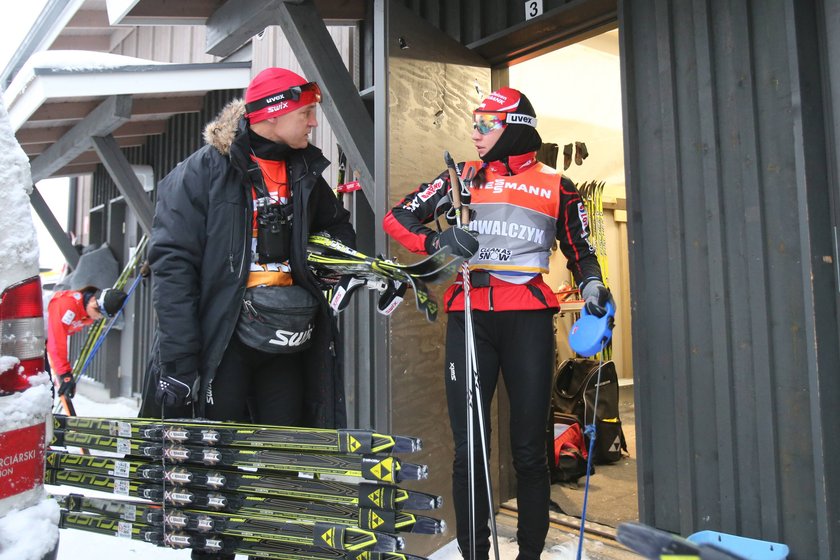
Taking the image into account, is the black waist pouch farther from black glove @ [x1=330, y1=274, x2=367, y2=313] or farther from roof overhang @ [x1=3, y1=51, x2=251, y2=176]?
roof overhang @ [x1=3, y1=51, x2=251, y2=176]

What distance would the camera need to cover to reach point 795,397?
2145mm

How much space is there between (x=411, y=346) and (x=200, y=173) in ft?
4.08

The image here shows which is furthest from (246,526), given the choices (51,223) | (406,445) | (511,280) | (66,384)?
(51,223)

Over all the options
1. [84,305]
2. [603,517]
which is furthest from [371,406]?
[84,305]

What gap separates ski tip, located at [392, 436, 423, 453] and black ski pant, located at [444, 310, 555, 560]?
467 millimetres

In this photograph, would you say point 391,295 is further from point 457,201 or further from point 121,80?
point 121,80

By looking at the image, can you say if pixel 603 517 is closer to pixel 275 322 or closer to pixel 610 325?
pixel 610 325

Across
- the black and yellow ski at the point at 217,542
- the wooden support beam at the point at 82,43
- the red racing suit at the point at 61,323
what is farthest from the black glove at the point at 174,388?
the wooden support beam at the point at 82,43

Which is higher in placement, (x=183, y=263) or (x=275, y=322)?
(x=183, y=263)

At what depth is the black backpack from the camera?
4234 mm

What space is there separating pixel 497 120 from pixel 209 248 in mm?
1190

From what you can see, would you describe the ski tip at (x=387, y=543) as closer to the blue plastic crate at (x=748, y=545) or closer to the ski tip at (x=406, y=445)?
the ski tip at (x=406, y=445)

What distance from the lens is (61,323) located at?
4.82m

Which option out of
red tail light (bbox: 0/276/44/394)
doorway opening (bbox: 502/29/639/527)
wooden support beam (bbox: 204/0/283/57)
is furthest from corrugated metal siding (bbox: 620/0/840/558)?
red tail light (bbox: 0/276/44/394)
